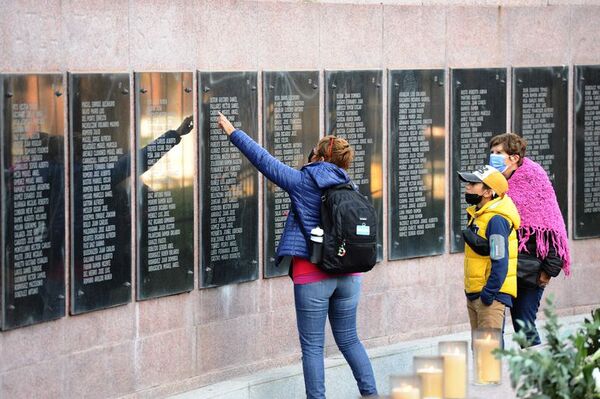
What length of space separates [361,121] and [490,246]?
1878mm

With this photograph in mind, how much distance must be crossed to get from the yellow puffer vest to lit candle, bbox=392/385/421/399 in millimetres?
4216

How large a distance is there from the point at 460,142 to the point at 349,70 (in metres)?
1.26

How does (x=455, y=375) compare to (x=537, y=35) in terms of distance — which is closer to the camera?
(x=455, y=375)

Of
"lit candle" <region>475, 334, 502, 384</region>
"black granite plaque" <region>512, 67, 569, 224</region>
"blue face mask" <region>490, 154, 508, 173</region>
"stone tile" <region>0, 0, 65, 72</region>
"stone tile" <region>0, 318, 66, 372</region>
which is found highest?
"stone tile" <region>0, 0, 65, 72</region>

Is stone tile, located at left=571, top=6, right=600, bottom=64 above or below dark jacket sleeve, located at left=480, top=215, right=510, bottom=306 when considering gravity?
above

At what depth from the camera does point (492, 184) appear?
29.6ft

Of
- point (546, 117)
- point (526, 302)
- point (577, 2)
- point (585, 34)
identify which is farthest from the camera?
point (577, 2)

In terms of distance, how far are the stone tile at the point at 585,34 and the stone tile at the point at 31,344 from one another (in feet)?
17.7

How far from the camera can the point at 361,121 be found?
10.6 m

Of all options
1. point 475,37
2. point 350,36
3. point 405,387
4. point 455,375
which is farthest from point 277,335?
point 405,387

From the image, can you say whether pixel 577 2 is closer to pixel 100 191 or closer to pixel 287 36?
pixel 287 36

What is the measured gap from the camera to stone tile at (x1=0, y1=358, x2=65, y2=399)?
25.6ft

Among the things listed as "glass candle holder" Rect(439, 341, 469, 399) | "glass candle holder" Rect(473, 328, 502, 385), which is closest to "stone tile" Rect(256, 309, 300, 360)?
"glass candle holder" Rect(473, 328, 502, 385)

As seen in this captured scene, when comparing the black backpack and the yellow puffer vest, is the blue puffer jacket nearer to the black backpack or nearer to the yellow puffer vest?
the black backpack
